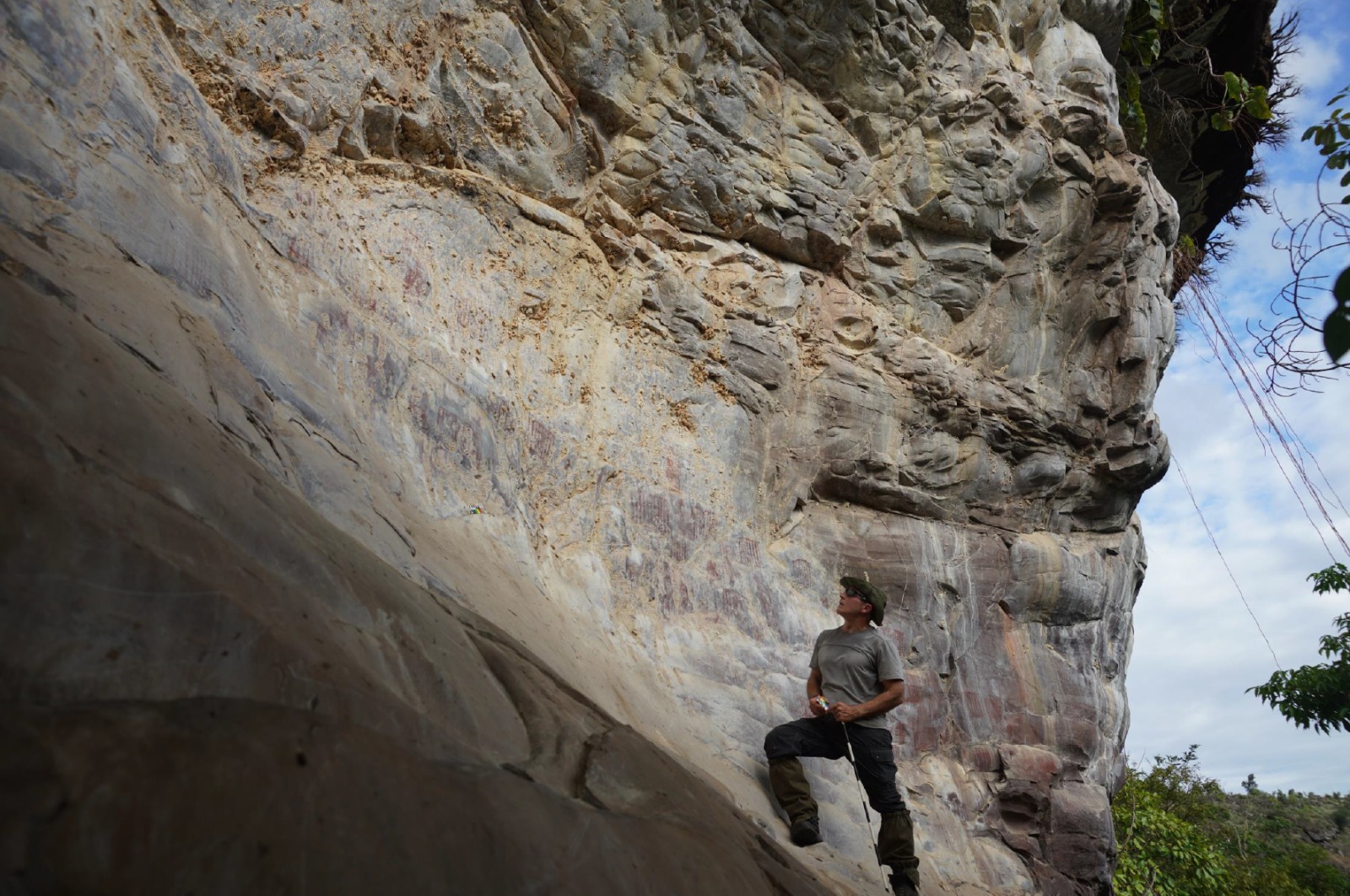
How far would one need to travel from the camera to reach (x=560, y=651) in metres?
5.04

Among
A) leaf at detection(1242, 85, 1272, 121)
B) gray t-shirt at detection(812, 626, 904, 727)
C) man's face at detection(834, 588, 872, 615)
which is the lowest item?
gray t-shirt at detection(812, 626, 904, 727)

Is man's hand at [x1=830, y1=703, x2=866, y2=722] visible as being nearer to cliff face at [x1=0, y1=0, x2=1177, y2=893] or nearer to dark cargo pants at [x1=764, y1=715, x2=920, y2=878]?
dark cargo pants at [x1=764, y1=715, x2=920, y2=878]

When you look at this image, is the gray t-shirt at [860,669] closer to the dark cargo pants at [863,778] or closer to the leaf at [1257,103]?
the dark cargo pants at [863,778]

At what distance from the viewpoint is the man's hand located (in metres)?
5.69

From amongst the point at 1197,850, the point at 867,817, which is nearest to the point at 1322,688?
the point at 1197,850

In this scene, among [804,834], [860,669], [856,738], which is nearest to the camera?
[804,834]

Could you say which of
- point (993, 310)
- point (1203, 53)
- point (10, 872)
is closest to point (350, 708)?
point (10, 872)

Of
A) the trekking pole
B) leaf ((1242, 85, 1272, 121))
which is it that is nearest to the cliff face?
the trekking pole

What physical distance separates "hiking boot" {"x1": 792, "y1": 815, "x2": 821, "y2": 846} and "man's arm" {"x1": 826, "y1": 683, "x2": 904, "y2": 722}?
0.62 meters

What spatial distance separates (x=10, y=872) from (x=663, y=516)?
5758 millimetres

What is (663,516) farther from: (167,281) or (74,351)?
(74,351)

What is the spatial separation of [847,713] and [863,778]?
403mm

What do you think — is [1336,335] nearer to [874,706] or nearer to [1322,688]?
[874,706]

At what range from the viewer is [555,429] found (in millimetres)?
6973
